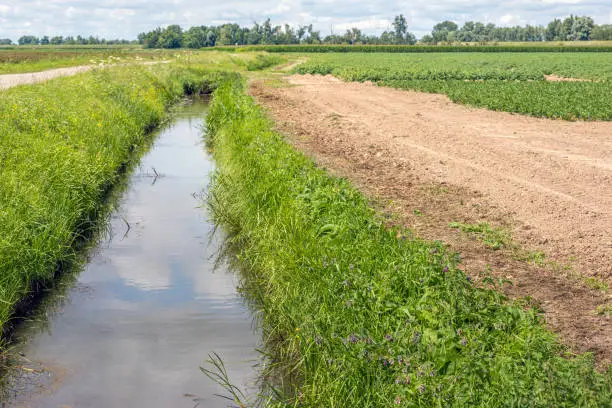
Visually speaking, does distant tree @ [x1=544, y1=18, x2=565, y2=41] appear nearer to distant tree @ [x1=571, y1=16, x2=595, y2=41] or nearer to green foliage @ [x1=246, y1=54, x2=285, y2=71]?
distant tree @ [x1=571, y1=16, x2=595, y2=41]

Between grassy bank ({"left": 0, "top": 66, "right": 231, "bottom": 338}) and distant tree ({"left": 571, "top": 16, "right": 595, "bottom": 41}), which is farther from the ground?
distant tree ({"left": 571, "top": 16, "right": 595, "bottom": 41})

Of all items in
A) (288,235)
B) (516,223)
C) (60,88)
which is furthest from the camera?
(60,88)

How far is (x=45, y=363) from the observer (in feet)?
21.4

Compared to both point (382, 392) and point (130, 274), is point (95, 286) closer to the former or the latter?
point (130, 274)

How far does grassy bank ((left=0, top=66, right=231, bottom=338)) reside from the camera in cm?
766

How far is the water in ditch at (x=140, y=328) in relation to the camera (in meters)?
6.06

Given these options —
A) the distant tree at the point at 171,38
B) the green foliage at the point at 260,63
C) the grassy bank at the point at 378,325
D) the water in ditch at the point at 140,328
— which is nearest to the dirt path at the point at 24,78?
the water in ditch at the point at 140,328

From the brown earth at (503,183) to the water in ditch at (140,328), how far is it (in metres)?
2.74

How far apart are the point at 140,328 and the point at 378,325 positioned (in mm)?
2963

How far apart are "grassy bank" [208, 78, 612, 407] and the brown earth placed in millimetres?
801

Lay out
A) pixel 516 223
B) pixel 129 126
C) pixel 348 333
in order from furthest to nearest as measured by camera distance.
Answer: pixel 129 126, pixel 516 223, pixel 348 333

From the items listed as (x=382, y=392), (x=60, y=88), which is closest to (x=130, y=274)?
(x=382, y=392)

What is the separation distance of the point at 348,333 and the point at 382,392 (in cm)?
87

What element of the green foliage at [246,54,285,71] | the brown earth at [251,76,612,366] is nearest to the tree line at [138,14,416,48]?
the green foliage at [246,54,285,71]
